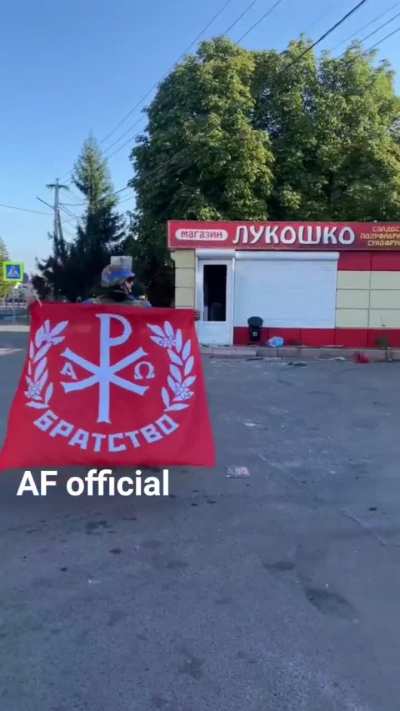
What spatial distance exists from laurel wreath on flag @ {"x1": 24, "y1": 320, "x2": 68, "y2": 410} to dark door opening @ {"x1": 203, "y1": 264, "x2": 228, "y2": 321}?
461 inches

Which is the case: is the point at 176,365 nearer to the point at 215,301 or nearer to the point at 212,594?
the point at 212,594

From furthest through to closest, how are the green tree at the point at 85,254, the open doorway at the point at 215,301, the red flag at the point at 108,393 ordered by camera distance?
the green tree at the point at 85,254, the open doorway at the point at 215,301, the red flag at the point at 108,393

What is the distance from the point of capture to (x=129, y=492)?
463 centimetres

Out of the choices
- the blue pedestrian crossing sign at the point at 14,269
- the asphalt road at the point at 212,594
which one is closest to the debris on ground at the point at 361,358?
the asphalt road at the point at 212,594

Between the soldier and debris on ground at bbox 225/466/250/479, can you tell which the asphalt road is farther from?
the soldier

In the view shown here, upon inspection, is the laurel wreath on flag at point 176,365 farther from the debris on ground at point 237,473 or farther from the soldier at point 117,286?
the debris on ground at point 237,473

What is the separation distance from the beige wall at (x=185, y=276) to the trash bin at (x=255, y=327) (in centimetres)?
175

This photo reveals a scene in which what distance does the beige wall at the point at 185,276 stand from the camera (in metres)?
16.1

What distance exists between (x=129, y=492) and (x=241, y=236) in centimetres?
1213

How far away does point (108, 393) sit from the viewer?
15.3 ft

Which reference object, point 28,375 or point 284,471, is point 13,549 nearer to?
point 28,375

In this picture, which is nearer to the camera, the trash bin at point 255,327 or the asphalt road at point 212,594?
the asphalt road at point 212,594

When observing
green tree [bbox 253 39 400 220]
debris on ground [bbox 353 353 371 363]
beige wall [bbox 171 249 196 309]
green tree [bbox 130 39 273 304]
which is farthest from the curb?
green tree [bbox 253 39 400 220]

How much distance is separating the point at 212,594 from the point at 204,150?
2047 centimetres
